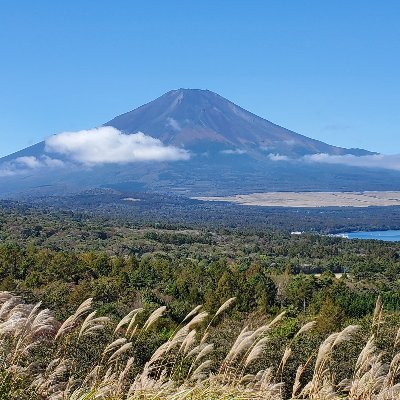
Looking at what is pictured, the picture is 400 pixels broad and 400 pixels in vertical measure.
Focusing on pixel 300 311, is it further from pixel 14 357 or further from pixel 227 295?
pixel 14 357

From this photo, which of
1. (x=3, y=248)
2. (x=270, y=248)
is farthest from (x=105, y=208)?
(x=3, y=248)

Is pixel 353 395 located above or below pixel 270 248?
above

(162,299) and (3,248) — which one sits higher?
(3,248)

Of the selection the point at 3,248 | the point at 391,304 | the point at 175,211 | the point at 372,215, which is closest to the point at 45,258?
the point at 3,248

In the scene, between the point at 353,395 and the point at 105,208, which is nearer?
the point at 353,395

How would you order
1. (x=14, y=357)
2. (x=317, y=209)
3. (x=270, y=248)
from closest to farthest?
(x=14, y=357), (x=270, y=248), (x=317, y=209)

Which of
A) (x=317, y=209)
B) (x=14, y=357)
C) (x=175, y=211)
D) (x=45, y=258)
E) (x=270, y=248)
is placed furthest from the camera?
(x=317, y=209)

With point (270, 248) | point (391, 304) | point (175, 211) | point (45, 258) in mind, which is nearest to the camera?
point (391, 304)

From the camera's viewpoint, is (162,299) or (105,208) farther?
(105,208)

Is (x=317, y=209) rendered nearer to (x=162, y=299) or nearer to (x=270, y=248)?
(x=270, y=248)
